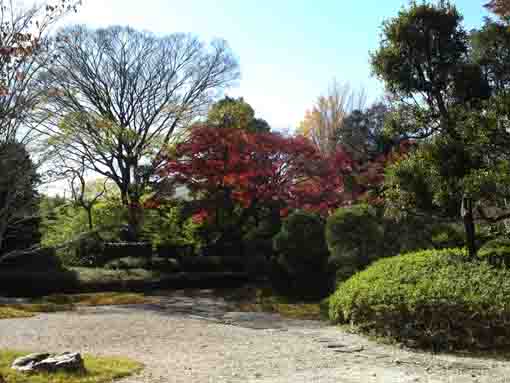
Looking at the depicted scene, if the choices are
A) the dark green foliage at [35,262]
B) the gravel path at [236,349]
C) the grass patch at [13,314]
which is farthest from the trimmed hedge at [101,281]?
the gravel path at [236,349]

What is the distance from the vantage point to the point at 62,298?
14.0 metres

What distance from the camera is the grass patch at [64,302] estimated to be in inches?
436

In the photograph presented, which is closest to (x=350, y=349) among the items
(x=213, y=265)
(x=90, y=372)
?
(x=90, y=372)

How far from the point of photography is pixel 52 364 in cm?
525

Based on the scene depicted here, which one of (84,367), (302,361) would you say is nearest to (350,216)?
(302,361)

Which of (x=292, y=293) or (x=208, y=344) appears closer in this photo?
(x=208, y=344)

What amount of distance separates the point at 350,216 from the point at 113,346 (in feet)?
20.1

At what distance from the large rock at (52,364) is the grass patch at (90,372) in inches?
3.1

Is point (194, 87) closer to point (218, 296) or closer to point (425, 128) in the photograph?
point (218, 296)

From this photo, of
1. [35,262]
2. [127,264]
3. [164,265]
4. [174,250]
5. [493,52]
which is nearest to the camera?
[493,52]

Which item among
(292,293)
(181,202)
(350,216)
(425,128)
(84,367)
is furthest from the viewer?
(181,202)

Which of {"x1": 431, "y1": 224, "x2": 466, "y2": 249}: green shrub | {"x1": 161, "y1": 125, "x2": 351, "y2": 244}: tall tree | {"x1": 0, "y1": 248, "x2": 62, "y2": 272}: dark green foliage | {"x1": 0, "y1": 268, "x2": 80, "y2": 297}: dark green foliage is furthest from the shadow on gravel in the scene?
{"x1": 431, "y1": 224, "x2": 466, "y2": 249}: green shrub

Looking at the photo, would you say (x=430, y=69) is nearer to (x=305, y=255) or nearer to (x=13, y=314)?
(x=305, y=255)

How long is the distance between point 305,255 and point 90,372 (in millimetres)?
8545
